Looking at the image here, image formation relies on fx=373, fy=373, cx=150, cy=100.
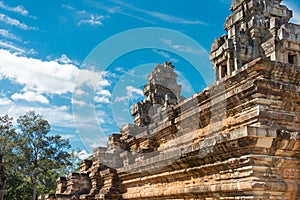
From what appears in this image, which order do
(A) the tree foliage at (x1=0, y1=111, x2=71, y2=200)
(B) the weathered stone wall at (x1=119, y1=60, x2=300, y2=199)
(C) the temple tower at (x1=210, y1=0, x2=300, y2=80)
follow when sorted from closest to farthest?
(B) the weathered stone wall at (x1=119, y1=60, x2=300, y2=199) < (C) the temple tower at (x1=210, y1=0, x2=300, y2=80) < (A) the tree foliage at (x1=0, y1=111, x2=71, y2=200)

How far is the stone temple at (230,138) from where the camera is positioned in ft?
23.8

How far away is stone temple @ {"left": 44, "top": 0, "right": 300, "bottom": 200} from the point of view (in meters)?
7.27

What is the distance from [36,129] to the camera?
35094 mm

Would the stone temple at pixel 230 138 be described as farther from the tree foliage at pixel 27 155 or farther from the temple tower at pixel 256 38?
the tree foliage at pixel 27 155

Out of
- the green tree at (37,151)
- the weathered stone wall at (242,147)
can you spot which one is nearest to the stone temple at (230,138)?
the weathered stone wall at (242,147)

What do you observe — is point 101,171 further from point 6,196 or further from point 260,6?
point 6,196

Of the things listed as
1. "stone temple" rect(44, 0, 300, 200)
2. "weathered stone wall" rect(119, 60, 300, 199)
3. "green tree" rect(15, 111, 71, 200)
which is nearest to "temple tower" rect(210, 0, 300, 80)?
"stone temple" rect(44, 0, 300, 200)

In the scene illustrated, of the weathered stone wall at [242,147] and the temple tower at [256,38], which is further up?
the temple tower at [256,38]

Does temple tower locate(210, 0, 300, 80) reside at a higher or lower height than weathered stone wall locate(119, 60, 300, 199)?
higher

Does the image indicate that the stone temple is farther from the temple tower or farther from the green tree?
the green tree

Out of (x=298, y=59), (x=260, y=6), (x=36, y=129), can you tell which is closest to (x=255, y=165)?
(x=298, y=59)

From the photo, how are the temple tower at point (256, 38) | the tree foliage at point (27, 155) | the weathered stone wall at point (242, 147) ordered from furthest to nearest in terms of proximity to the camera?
the tree foliage at point (27, 155) < the temple tower at point (256, 38) < the weathered stone wall at point (242, 147)

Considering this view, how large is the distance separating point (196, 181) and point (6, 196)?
30052mm

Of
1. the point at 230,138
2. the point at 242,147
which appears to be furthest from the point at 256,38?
the point at 242,147
